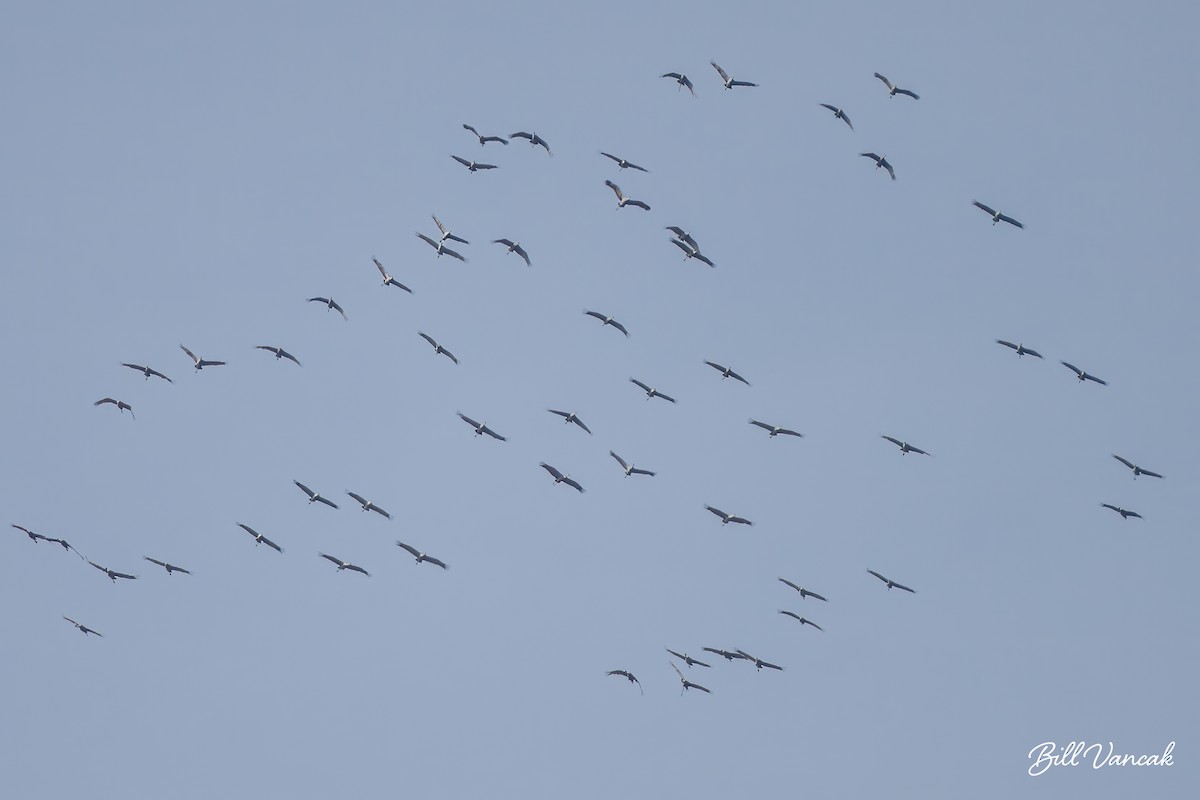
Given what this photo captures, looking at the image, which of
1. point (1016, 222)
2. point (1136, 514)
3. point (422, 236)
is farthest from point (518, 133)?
point (1136, 514)

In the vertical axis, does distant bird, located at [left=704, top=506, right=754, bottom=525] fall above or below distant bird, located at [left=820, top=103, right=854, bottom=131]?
below

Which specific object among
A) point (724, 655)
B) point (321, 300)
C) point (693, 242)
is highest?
point (693, 242)

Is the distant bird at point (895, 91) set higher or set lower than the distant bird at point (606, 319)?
higher

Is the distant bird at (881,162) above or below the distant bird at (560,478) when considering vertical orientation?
above

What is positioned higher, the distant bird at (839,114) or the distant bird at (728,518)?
the distant bird at (839,114)

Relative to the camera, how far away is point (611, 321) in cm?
15075

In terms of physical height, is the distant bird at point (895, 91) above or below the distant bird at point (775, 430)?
above

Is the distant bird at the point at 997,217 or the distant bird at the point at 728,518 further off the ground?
the distant bird at the point at 997,217

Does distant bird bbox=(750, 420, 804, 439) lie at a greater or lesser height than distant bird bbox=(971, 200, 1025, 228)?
lesser

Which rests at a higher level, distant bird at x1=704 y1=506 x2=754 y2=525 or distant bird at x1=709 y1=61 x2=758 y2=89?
distant bird at x1=709 y1=61 x2=758 y2=89

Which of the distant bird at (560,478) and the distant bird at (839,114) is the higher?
the distant bird at (839,114)

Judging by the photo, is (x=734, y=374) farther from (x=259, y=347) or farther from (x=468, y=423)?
(x=259, y=347)

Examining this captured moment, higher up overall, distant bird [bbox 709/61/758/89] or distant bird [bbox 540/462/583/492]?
distant bird [bbox 709/61/758/89]

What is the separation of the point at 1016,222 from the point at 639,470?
36.7 m
